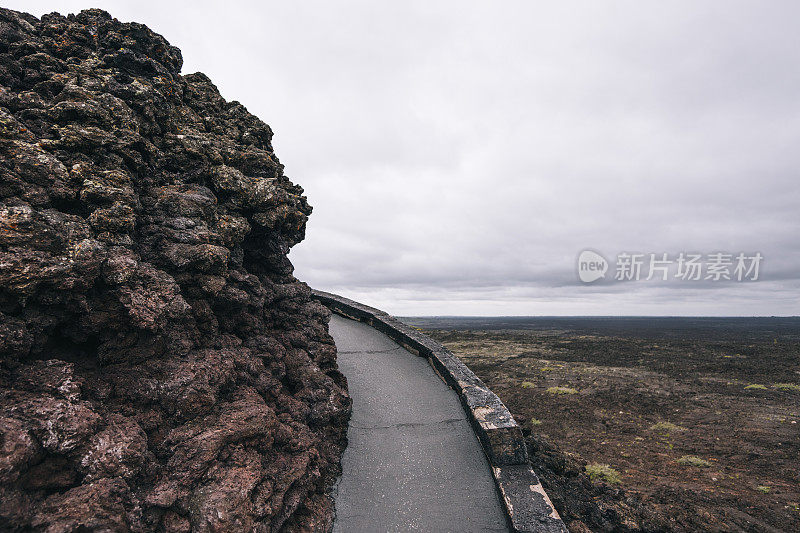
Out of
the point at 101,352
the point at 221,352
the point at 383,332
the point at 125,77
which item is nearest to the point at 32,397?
the point at 101,352

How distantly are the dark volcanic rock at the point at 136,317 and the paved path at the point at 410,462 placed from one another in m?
0.50

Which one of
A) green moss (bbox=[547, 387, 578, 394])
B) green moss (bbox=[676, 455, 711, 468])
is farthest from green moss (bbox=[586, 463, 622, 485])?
green moss (bbox=[547, 387, 578, 394])

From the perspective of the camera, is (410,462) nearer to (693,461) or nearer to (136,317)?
(136,317)

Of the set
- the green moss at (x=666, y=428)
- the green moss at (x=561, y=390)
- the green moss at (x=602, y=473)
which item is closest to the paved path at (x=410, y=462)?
the green moss at (x=602, y=473)

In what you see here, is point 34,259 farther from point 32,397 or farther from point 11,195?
point 32,397

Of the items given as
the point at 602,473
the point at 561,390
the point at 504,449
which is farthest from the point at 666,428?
the point at 504,449

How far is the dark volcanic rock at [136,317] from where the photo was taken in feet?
8.67

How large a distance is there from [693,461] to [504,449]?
9.32 meters

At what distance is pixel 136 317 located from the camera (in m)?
3.31

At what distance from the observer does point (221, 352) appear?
417 cm

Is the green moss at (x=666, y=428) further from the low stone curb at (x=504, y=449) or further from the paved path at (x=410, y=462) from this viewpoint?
the paved path at (x=410, y=462)

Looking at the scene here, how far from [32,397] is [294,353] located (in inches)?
130

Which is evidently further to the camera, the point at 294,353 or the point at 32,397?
the point at 294,353

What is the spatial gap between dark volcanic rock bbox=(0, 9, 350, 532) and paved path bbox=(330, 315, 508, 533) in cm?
50
